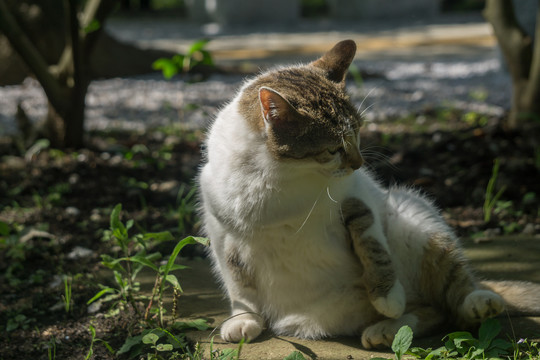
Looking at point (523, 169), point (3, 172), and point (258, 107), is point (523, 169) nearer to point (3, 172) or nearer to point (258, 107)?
point (258, 107)

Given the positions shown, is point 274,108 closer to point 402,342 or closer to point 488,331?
point 402,342

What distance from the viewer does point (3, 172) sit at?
17.6ft

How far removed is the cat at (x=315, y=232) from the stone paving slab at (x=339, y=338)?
0.19 feet

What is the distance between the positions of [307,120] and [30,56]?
353cm

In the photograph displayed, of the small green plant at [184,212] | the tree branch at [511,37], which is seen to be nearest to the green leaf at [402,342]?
the small green plant at [184,212]

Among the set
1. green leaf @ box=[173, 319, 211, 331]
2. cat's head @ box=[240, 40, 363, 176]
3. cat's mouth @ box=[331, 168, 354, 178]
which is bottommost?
green leaf @ box=[173, 319, 211, 331]

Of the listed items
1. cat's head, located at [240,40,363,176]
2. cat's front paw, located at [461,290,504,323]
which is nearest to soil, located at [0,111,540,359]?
cat's head, located at [240,40,363,176]

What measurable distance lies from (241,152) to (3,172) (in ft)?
11.4

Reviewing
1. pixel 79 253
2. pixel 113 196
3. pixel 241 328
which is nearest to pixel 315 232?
pixel 241 328

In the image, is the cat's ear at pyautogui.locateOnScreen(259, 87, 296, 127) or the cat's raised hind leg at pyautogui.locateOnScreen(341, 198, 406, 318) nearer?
the cat's ear at pyautogui.locateOnScreen(259, 87, 296, 127)

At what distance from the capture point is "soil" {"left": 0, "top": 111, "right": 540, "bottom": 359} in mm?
3199

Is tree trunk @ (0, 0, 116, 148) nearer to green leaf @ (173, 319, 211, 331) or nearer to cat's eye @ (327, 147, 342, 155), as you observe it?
green leaf @ (173, 319, 211, 331)

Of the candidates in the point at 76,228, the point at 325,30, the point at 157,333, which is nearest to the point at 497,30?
the point at 76,228

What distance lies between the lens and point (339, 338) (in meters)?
2.82
